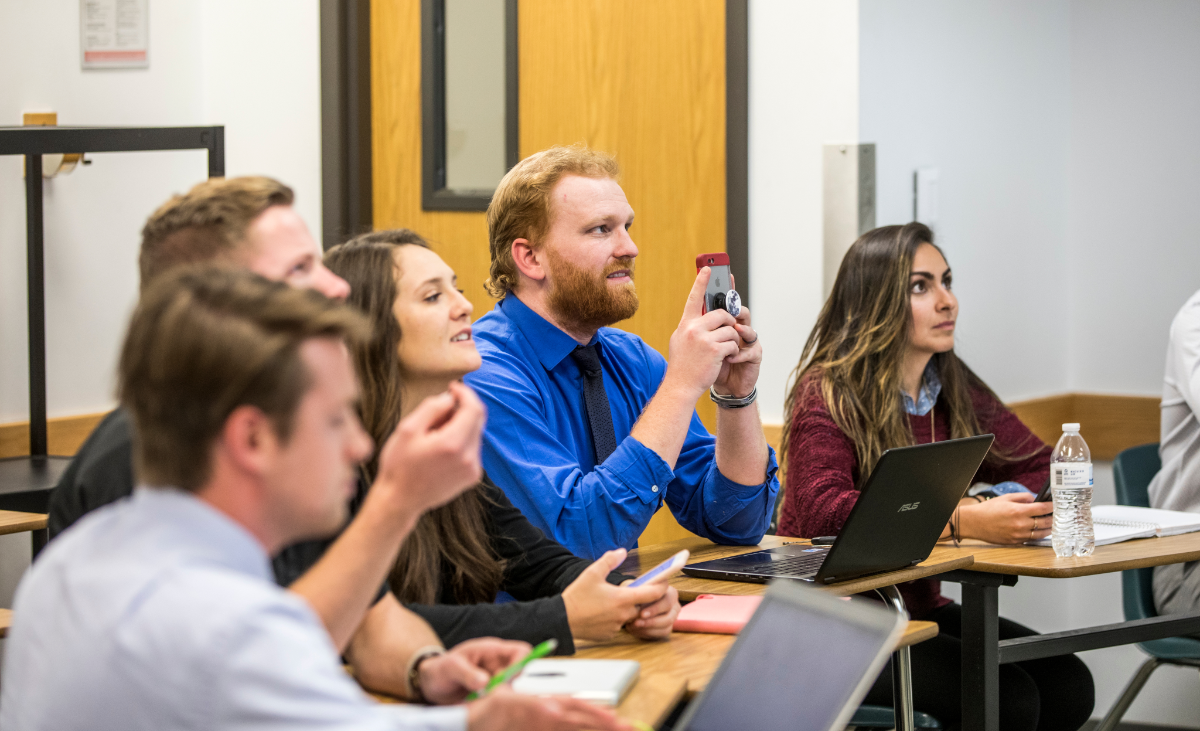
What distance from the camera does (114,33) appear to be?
11.4 ft

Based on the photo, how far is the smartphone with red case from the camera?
2.12 metres

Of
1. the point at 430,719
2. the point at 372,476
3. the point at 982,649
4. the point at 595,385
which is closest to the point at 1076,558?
the point at 982,649

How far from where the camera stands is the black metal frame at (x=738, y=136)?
126 inches

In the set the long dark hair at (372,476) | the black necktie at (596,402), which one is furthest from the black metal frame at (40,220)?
the long dark hair at (372,476)

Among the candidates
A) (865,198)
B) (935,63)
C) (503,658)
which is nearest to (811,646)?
(503,658)

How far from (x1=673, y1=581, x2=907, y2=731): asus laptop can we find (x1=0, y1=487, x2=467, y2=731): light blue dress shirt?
42 centimetres

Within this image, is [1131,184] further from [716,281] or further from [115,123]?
[115,123]

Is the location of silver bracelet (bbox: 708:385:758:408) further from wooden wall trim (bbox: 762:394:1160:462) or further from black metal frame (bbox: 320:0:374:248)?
black metal frame (bbox: 320:0:374:248)

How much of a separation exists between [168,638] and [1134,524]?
2157 mm

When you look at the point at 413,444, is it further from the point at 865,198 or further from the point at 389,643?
the point at 865,198

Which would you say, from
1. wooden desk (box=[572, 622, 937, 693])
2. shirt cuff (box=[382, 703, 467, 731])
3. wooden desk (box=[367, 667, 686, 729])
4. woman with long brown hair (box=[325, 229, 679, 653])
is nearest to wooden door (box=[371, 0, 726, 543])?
woman with long brown hair (box=[325, 229, 679, 653])

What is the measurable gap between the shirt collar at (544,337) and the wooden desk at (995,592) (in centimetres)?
76

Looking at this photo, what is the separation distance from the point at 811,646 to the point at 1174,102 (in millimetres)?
3116

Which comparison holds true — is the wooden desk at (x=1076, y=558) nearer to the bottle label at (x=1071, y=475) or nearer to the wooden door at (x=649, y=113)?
the bottle label at (x=1071, y=475)
